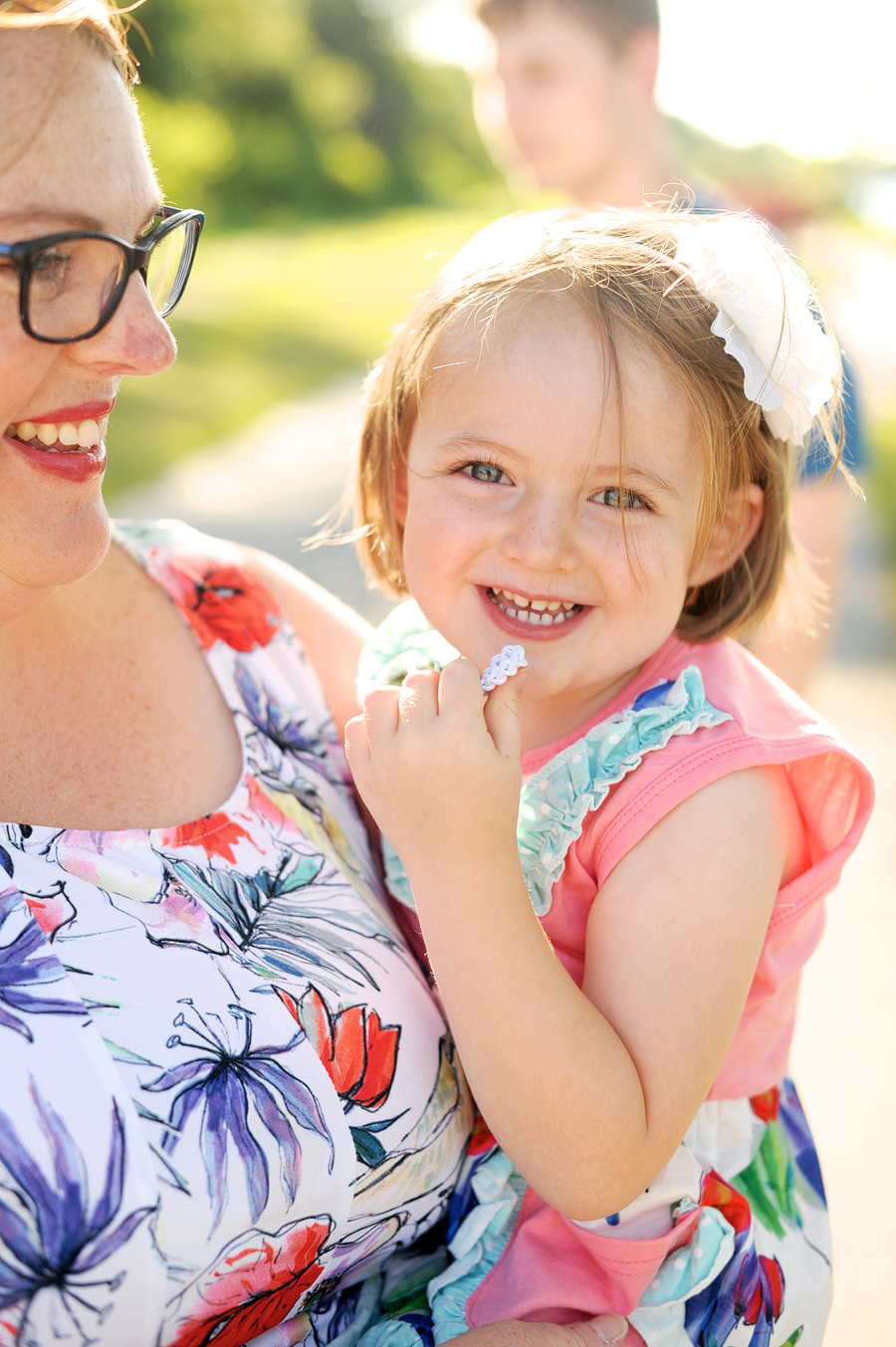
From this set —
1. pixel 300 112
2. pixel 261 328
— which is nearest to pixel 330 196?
pixel 300 112

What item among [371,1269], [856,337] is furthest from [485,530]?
[856,337]

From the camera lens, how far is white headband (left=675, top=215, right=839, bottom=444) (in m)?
1.44

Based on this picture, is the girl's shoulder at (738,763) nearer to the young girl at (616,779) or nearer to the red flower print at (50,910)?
the young girl at (616,779)

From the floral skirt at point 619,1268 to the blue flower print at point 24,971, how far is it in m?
0.62

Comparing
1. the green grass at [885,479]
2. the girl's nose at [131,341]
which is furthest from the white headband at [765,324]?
the green grass at [885,479]

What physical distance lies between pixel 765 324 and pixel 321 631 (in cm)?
83

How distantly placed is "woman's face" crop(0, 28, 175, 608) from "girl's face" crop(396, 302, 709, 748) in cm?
40

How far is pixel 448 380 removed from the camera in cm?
152

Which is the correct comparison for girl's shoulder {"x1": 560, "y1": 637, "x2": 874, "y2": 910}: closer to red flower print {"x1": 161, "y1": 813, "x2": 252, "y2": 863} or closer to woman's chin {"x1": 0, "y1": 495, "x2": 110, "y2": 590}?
red flower print {"x1": 161, "y1": 813, "x2": 252, "y2": 863}

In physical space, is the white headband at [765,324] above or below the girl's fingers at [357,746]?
above

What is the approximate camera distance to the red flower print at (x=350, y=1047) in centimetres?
123

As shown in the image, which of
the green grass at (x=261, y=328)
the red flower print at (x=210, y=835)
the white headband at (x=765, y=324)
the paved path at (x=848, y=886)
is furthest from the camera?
the green grass at (x=261, y=328)

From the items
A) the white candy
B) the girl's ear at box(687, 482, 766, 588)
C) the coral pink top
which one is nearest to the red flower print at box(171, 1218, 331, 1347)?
the coral pink top

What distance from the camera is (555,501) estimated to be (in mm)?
1427
